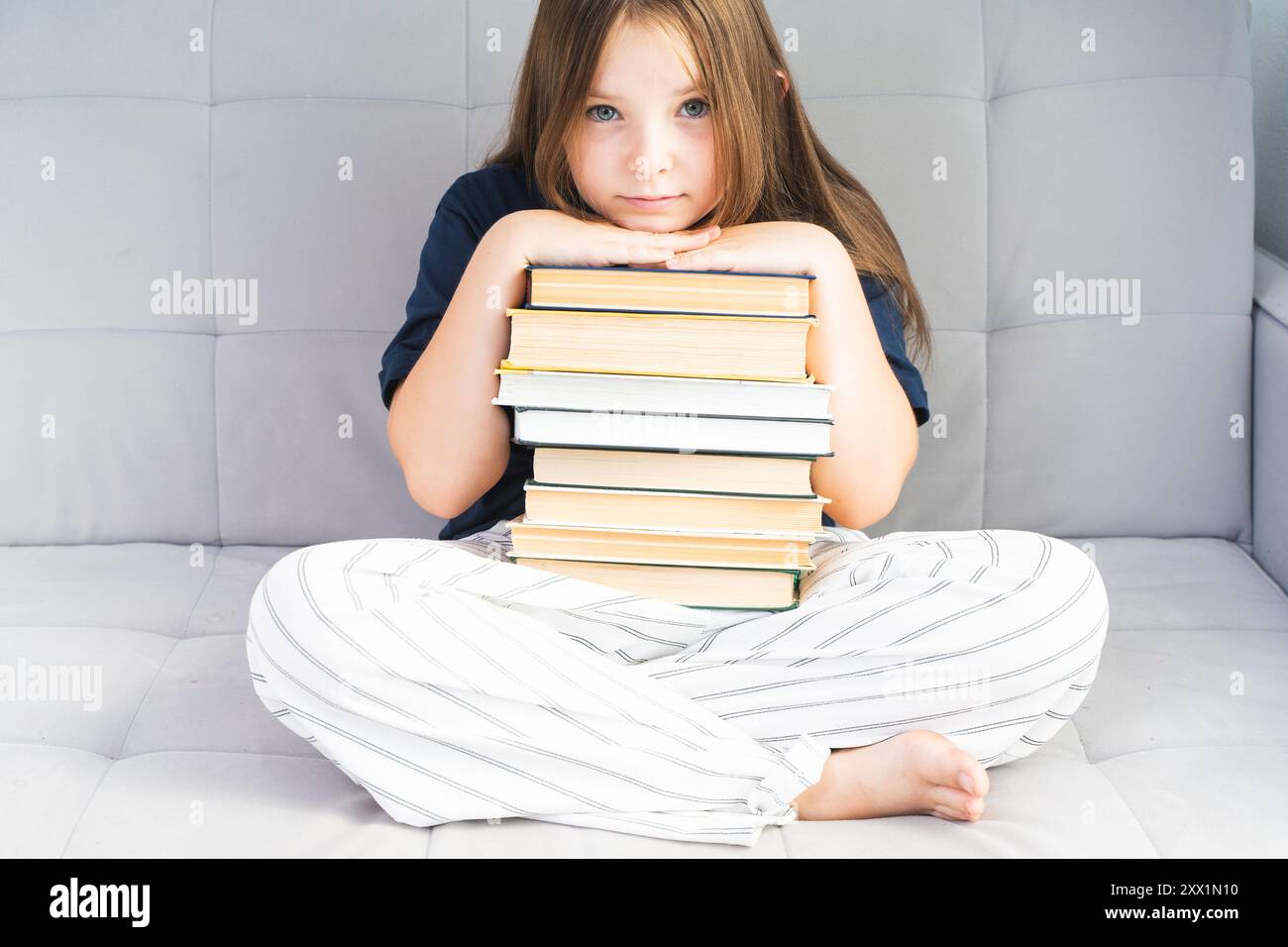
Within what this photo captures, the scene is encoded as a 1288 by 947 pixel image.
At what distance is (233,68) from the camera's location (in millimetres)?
1625

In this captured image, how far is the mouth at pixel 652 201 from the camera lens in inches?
47.2

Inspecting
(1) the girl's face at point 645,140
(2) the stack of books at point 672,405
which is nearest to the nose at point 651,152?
(1) the girl's face at point 645,140

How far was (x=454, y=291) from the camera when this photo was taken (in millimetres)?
1359

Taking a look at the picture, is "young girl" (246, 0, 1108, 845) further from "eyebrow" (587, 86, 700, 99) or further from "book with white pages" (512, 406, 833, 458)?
"book with white pages" (512, 406, 833, 458)

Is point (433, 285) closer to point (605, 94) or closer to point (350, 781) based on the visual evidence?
point (605, 94)

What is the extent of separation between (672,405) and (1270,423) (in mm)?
873

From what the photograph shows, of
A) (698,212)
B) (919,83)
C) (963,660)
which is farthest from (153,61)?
(963,660)

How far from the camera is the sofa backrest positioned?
159cm

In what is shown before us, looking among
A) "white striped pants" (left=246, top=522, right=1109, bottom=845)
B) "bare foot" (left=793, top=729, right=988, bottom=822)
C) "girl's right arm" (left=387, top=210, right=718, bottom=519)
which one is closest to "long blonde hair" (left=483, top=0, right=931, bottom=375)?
"girl's right arm" (left=387, top=210, right=718, bottom=519)

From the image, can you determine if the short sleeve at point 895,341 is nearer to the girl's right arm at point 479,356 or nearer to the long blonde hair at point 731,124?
the long blonde hair at point 731,124

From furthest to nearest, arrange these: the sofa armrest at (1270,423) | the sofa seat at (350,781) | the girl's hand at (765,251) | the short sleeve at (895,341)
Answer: the sofa armrest at (1270,423)
the short sleeve at (895,341)
the girl's hand at (765,251)
the sofa seat at (350,781)

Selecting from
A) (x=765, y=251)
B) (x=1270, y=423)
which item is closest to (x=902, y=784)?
(x=765, y=251)
